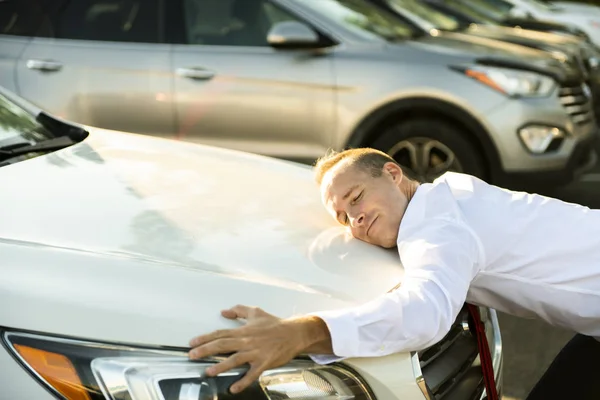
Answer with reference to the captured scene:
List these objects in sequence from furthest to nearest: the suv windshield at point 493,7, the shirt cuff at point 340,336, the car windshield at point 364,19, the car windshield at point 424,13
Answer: the suv windshield at point 493,7
the car windshield at point 424,13
the car windshield at point 364,19
the shirt cuff at point 340,336

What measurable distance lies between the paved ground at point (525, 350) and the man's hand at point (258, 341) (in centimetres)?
195

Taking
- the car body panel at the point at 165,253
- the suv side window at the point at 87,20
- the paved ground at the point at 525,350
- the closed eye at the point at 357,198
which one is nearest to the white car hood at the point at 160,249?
the car body panel at the point at 165,253

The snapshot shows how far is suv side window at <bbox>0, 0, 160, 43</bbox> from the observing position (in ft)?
20.8

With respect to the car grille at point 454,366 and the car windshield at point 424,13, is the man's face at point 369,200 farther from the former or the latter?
the car windshield at point 424,13

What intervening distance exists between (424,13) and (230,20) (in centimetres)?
161

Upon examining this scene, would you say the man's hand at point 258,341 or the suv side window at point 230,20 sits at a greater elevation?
the man's hand at point 258,341

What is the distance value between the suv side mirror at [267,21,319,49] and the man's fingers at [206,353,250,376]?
169 inches

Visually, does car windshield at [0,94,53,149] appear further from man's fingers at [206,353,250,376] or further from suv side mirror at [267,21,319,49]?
suv side mirror at [267,21,319,49]

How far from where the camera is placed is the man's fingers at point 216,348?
190cm

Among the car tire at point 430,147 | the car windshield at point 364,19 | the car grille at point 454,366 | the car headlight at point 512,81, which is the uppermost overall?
the car grille at point 454,366

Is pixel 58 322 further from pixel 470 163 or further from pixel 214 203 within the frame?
pixel 470 163

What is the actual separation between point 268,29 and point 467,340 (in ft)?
13.1

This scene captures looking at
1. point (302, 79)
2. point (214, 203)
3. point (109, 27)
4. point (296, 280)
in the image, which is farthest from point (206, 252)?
point (109, 27)

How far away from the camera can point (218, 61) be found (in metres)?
6.16
